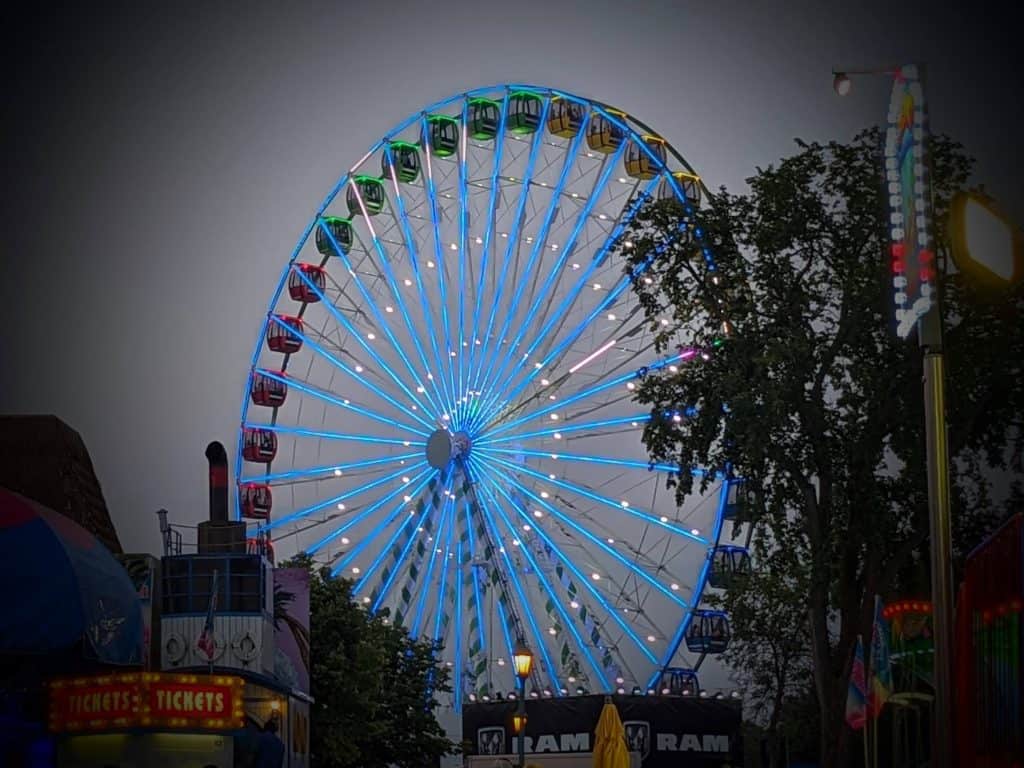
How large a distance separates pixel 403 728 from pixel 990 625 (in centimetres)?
3544

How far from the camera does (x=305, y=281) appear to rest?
45938mm

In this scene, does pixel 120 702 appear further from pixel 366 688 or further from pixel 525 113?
pixel 525 113

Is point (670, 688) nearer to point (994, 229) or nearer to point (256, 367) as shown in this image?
point (256, 367)

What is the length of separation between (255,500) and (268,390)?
9.61ft

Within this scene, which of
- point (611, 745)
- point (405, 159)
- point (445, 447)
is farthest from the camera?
point (405, 159)

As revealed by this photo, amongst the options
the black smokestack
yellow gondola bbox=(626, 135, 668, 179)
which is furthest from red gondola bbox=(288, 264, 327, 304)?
the black smokestack

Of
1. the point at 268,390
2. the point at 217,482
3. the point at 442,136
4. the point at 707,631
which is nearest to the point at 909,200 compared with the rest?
the point at 217,482

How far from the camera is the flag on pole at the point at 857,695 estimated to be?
26.6 m

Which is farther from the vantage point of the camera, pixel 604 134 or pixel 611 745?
pixel 604 134

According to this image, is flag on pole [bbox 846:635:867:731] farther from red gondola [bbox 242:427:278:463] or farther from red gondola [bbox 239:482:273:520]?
red gondola [bbox 242:427:278:463]

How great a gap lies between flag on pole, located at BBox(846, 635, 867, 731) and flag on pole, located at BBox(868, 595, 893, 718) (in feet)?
6.30

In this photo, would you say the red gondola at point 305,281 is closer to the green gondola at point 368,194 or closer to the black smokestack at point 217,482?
the green gondola at point 368,194

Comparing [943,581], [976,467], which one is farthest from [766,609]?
[943,581]

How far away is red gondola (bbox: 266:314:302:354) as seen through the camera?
4597 cm
